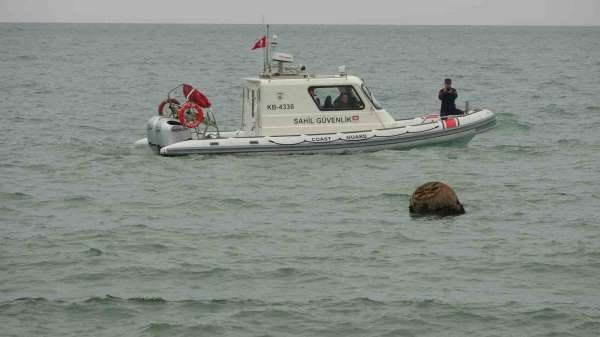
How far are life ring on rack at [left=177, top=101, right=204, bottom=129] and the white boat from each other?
17 mm

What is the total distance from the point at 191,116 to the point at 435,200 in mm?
5875

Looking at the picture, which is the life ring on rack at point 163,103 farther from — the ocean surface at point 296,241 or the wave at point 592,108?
the wave at point 592,108

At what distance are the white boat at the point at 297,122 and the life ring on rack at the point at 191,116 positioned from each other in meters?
0.02

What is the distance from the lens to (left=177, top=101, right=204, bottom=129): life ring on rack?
60.7 feet

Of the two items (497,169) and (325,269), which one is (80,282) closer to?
(325,269)

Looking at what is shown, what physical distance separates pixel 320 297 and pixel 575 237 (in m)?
3.98

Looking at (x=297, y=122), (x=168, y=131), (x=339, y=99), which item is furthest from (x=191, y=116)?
(x=339, y=99)

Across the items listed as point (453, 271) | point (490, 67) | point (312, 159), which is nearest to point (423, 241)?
→ point (453, 271)

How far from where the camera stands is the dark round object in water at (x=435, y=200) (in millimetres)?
14219

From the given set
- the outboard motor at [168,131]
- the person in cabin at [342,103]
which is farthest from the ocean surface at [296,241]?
the person in cabin at [342,103]

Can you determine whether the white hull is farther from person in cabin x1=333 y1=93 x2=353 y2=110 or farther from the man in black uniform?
the man in black uniform

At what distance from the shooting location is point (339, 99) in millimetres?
18516

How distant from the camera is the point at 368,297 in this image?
1083 cm

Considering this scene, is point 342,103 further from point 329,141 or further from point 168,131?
point 168,131
